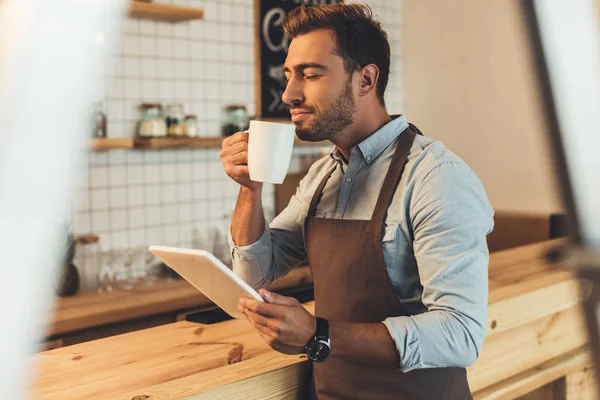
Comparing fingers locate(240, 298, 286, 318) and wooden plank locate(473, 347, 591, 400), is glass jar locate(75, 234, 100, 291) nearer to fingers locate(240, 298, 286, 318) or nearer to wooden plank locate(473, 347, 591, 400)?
wooden plank locate(473, 347, 591, 400)

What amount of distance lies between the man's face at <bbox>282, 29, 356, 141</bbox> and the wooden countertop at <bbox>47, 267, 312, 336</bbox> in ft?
4.70

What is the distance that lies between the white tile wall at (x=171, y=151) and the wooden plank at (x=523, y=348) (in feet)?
5.78

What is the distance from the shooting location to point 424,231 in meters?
1.31

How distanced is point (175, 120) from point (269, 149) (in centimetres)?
213

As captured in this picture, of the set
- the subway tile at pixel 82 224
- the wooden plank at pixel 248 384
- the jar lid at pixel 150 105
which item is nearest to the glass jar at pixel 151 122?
A: the jar lid at pixel 150 105

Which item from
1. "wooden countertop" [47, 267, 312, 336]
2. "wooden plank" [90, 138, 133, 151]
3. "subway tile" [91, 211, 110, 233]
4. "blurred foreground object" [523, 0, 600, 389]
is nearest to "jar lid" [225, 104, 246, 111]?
"wooden plank" [90, 138, 133, 151]

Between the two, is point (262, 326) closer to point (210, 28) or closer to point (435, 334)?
point (435, 334)

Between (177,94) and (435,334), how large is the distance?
2461 mm

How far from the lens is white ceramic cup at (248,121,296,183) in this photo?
130 cm

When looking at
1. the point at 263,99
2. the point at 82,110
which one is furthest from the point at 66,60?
the point at 263,99

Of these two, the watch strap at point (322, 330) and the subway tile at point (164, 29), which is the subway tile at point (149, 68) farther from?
the watch strap at point (322, 330)

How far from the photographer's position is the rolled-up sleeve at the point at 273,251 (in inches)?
61.0

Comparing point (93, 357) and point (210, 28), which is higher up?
point (210, 28)

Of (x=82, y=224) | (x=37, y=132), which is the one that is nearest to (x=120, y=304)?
(x=82, y=224)
